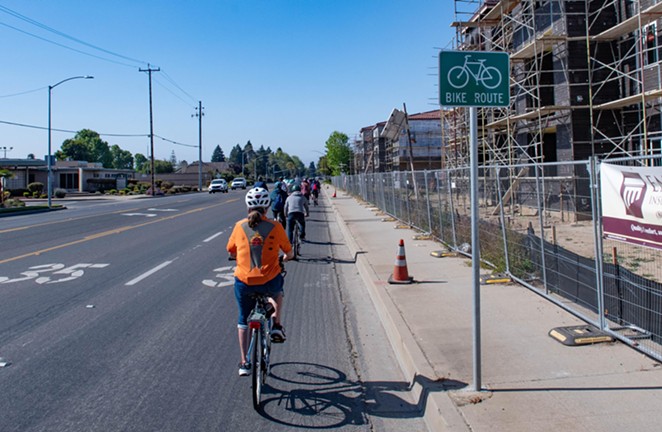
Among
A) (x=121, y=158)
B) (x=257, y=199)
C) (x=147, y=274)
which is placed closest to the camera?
(x=257, y=199)

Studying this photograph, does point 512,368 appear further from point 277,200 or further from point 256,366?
point 277,200

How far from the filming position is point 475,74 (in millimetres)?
4668

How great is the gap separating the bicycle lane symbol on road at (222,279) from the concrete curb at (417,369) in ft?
8.72

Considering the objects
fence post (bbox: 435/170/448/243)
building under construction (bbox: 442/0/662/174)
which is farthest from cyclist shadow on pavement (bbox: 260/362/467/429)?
building under construction (bbox: 442/0/662/174)

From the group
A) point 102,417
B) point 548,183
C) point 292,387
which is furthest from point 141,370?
point 548,183

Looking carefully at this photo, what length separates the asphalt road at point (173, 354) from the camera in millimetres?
4539

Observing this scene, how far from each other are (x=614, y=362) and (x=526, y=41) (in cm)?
2133

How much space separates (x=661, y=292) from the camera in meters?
5.20

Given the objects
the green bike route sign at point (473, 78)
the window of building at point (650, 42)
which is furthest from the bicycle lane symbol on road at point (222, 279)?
the window of building at point (650, 42)

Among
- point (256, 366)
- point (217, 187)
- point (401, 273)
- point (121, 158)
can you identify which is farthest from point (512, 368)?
point (121, 158)

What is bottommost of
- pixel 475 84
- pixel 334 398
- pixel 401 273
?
pixel 334 398

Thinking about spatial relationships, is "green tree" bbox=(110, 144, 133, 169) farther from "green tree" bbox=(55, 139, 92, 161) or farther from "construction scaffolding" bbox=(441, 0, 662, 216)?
"construction scaffolding" bbox=(441, 0, 662, 216)

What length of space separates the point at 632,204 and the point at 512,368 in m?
1.86

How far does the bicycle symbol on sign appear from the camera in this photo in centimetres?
464
